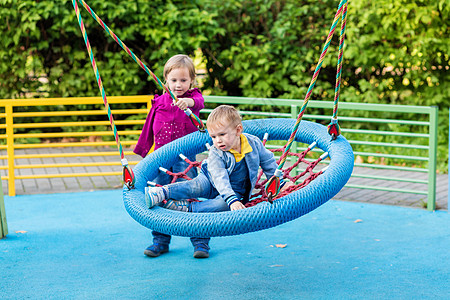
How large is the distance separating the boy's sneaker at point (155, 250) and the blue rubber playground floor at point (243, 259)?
5cm

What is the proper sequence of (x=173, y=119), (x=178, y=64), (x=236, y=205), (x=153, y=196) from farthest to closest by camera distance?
(x=173, y=119) < (x=178, y=64) < (x=153, y=196) < (x=236, y=205)

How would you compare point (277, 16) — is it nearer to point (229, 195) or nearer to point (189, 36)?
point (189, 36)

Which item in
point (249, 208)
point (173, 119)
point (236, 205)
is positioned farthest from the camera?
point (173, 119)

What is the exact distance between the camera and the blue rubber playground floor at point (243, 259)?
4152mm

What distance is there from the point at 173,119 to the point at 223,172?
98cm

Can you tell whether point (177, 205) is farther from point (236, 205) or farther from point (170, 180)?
point (170, 180)

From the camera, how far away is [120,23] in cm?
973

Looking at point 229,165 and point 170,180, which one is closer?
point 229,165

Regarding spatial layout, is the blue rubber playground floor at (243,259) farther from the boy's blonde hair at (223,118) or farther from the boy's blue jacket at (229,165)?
the boy's blonde hair at (223,118)

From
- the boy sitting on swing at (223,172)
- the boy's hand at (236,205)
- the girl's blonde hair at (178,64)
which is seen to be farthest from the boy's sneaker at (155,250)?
the girl's blonde hair at (178,64)

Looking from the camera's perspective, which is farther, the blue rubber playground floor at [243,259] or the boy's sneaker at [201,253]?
the boy's sneaker at [201,253]

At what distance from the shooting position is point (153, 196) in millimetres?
3957

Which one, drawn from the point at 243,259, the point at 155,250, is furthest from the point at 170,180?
the point at 243,259

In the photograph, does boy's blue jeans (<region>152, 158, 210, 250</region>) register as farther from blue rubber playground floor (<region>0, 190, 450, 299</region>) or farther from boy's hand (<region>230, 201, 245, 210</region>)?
boy's hand (<region>230, 201, 245, 210</region>)
